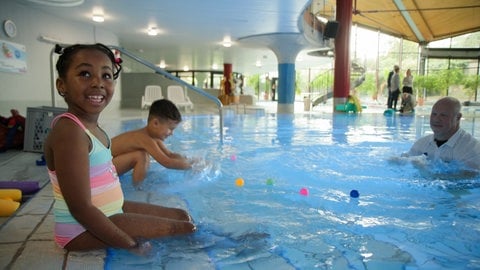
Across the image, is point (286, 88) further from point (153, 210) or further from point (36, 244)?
point (36, 244)

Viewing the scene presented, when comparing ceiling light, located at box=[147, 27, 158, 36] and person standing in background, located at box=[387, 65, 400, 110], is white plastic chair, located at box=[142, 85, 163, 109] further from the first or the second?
person standing in background, located at box=[387, 65, 400, 110]

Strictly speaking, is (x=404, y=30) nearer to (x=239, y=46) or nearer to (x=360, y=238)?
(x=239, y=46)

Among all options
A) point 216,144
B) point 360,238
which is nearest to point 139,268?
point 360,238

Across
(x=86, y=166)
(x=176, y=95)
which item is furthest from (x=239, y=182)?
(x=176, y=95)

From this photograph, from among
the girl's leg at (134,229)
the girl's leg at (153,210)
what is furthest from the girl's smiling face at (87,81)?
the girl's leg at (153,210)

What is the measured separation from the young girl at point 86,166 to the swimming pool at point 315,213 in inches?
6.2

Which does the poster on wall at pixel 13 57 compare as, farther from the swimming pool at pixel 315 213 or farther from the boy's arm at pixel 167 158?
the boy's arm at pixel 167 158

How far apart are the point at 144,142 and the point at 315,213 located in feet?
5.55

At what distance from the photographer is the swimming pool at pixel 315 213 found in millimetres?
1940

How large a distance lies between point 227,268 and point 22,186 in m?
2.06

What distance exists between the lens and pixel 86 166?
1608mm

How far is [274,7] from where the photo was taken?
10.3m

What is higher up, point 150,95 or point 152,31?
point 152,31

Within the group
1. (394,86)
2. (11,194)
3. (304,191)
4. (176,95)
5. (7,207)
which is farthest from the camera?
(176,95)
